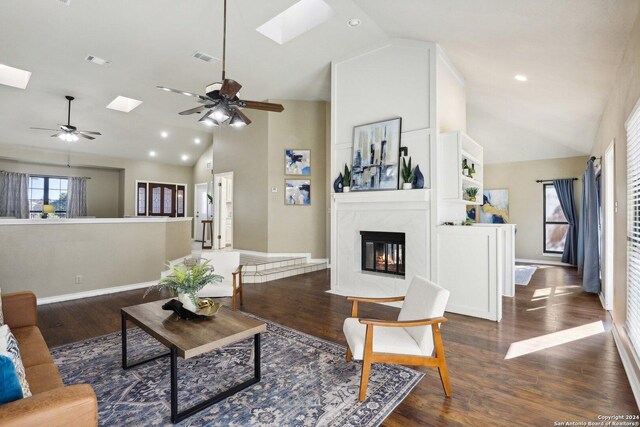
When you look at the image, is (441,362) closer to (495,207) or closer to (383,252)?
(383,252)

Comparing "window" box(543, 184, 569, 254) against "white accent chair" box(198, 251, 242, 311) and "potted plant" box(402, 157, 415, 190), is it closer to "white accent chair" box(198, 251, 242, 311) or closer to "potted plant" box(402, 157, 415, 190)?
"potted plant" box(402, 157, 415, 190)

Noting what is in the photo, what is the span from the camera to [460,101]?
5266 millimetres

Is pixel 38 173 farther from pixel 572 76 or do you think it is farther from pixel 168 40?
pixel 572 76

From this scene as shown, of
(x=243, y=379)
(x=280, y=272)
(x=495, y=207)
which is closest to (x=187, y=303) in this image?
(x=243, y=379)

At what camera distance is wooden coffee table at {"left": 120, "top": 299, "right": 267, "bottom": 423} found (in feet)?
6.63

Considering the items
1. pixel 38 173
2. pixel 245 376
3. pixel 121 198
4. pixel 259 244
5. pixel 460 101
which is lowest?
pixel 245 376

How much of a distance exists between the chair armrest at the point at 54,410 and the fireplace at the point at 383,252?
13.0 ft

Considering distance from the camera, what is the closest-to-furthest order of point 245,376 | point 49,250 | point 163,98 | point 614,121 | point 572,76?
point 245,376, point 614,121, point 572,76, point 49,250, point 163,98

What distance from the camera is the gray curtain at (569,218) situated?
24.7 ft

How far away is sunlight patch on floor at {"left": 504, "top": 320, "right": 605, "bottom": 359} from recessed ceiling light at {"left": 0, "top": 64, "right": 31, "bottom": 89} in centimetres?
854

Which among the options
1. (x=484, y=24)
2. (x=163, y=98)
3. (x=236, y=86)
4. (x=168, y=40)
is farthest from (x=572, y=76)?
(x=163, y=98)

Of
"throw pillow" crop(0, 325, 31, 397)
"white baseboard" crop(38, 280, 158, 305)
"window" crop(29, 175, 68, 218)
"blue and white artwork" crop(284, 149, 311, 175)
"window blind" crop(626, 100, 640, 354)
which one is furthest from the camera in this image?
"window" crop(29, 175, 68, 218)

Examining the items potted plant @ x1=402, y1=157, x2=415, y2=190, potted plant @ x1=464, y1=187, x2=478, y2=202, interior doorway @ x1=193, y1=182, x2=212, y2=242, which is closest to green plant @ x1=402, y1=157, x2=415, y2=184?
potted plant @ x1=402, y1=157, x2=415, y2=190

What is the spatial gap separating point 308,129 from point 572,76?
4.82 meters
